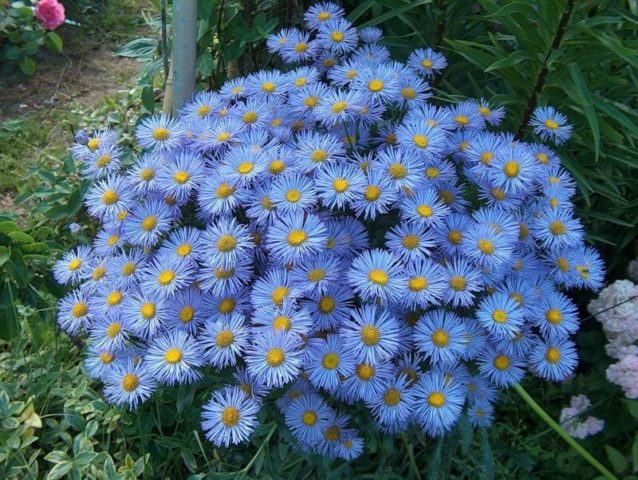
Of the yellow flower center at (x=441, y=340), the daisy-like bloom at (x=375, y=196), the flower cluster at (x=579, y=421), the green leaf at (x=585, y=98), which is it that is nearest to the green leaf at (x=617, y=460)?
the flower cluster at (x=579, y=421)

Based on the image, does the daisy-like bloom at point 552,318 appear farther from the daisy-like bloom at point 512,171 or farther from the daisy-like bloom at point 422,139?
the daisy-like bloom at point 422,139

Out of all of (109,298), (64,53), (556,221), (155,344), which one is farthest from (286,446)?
(64,53)

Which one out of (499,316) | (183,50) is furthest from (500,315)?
(183,50)

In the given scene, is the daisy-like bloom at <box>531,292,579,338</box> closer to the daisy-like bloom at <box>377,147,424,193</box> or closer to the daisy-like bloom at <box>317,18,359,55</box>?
the daisy-like bloom at <box>377,147,424,193</box>

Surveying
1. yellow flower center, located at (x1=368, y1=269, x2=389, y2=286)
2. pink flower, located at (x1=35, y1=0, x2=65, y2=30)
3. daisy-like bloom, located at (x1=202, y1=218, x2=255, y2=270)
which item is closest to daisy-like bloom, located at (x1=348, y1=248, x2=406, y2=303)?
yellow flower center, located at (x1=368, y1=269, x2=389, y2=286)

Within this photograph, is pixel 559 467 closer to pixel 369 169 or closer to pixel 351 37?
pixel 369 169

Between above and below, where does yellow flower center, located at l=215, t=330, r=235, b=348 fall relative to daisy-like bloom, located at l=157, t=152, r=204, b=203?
below
